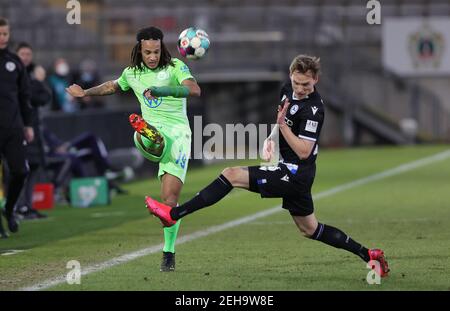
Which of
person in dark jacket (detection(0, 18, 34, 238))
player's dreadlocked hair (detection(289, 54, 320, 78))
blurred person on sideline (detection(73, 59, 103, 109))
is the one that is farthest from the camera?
blurred person on sideline (detection(73, 59, 103, 109))

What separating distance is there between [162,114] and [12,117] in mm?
3731

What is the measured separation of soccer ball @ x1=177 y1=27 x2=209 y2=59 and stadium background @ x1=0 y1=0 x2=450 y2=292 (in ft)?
61.9

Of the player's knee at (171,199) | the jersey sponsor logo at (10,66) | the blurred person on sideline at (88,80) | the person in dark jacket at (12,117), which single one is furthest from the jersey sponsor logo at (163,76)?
the blurred person on sideline at (88,80)

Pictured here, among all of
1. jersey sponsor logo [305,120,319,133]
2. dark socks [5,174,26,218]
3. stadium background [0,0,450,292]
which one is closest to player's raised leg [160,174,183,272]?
jersey sponsor logo [305,120,319,133]

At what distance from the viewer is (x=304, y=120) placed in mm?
9141

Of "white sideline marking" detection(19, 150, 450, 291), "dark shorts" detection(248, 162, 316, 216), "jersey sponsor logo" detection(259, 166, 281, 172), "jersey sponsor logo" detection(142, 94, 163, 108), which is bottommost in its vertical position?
"white sideline marking" detection(19, 150, 450, 291)

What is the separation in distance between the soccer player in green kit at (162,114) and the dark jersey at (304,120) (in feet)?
2.66

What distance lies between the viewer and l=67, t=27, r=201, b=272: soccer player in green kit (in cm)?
971

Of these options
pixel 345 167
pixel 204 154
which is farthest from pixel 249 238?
pixel 204 154

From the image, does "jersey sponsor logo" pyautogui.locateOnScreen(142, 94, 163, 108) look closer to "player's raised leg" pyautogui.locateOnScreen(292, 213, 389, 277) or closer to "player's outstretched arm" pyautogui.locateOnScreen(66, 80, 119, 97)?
"player's outstretched arm" pyautogui.locateOnScreen(66, 80, 119, 97)

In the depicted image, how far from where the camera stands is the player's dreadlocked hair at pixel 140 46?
9727 millimetres

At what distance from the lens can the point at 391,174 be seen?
21.6 metres

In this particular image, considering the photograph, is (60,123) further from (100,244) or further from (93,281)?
(93,281)

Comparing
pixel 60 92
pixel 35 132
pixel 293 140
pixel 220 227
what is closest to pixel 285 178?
pixel 293 140
